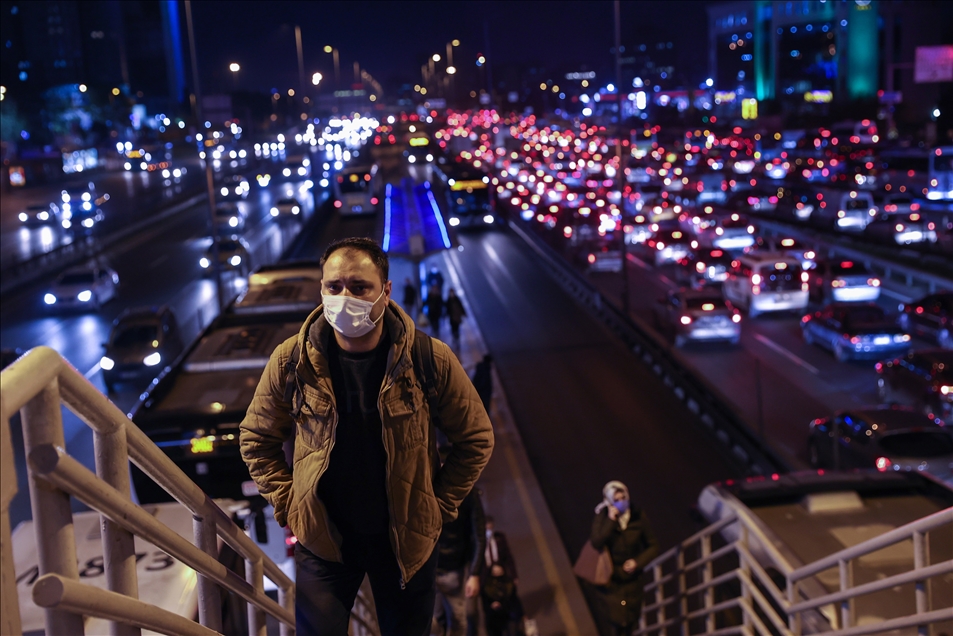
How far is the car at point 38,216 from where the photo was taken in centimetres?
5490

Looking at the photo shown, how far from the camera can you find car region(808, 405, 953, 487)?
1369 centimetres

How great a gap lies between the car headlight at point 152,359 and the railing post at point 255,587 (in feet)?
63.5

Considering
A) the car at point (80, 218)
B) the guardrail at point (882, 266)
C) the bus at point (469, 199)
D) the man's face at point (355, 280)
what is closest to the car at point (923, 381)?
the guardrail at point (882, 266)

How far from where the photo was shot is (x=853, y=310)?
23156 mm

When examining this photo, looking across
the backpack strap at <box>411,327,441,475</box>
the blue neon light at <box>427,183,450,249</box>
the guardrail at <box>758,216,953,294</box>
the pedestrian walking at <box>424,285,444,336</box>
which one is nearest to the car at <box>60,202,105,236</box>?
the blue neon light at <box>427,183,450,249</box>

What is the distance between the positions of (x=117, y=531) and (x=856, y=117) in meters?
110

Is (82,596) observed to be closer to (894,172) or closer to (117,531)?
(117,531)

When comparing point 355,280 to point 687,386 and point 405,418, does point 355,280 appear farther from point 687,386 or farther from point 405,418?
point 687,386

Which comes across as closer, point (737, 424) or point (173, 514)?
point (173, 514)

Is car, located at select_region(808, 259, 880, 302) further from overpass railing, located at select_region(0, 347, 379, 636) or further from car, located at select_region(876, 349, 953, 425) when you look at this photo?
overpass railing, located at select_region(0, 347, 379, 636)

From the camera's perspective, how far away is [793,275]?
1105 inches

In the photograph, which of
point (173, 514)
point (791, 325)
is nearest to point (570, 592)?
point (173, 514)

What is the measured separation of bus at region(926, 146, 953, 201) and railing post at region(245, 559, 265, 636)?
50.9 m

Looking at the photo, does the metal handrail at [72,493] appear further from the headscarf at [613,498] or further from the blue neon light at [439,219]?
the blue neon light at [439,219]
